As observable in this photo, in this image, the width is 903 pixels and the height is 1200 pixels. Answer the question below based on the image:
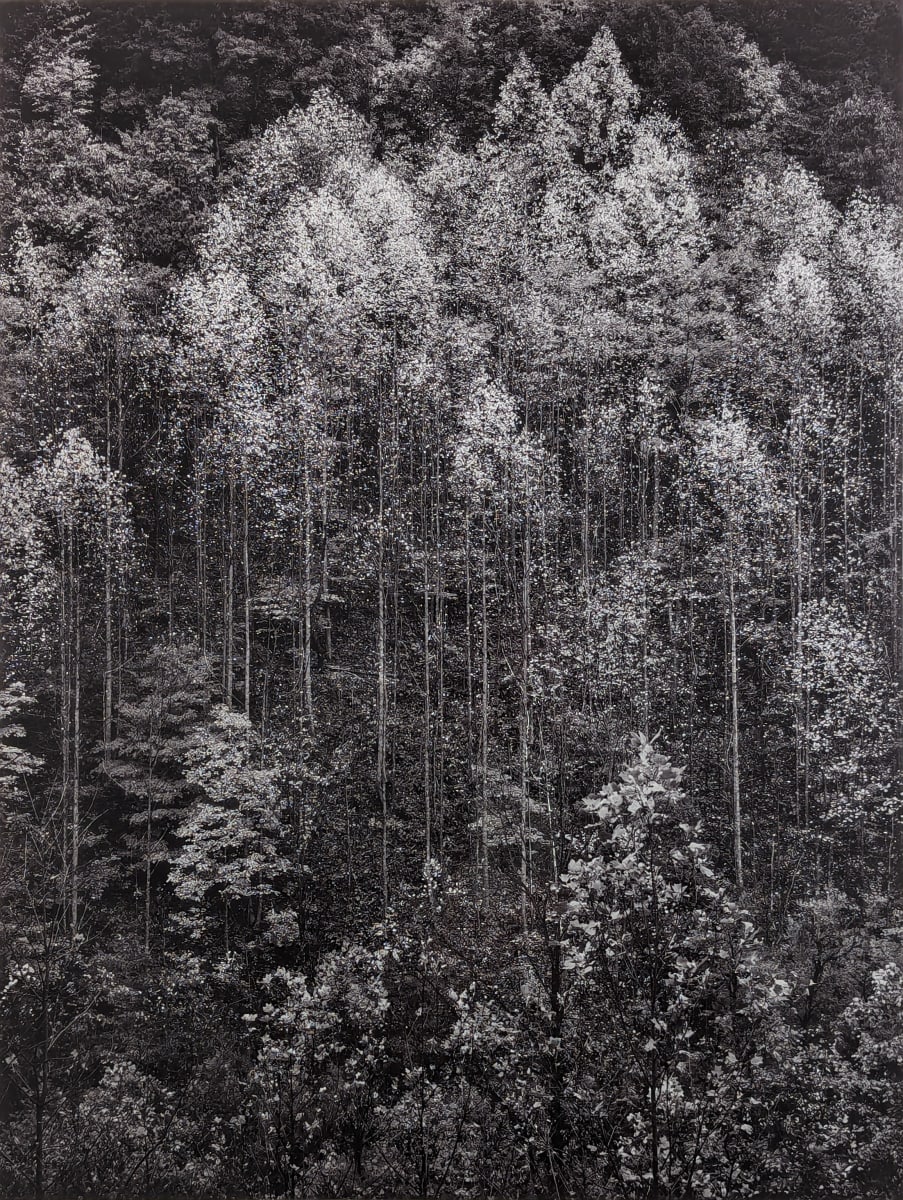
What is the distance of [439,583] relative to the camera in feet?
15.2

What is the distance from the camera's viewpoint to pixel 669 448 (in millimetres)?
4637

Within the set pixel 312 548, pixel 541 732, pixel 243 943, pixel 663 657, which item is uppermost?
pixel 312 548

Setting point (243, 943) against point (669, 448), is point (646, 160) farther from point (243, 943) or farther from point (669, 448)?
point (243, 943)

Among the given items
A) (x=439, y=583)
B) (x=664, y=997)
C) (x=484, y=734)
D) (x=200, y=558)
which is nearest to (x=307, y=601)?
(x=200, y=558)

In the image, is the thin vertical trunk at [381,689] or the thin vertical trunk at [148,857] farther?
the thin vertical trunk at [381,689]

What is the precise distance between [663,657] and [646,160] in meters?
3.12

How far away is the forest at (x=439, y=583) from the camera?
3857 mm

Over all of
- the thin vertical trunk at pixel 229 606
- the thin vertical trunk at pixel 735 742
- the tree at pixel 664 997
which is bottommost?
the tree at pixel 664 997

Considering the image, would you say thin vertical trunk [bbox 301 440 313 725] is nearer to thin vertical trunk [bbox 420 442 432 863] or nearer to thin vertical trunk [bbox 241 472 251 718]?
thin vertical trunk [bbox 241 472 251 718]

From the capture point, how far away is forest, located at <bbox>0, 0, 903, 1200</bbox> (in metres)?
3.86

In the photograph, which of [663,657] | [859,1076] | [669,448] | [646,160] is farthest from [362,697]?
[646,160]

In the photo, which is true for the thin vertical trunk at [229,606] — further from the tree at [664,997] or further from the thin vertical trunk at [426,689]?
the tree at [664,997]

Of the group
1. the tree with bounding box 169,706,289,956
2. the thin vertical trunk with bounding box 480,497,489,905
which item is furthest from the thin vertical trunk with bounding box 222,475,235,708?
the thin vertical trunk with bounding box 480,497,489,905

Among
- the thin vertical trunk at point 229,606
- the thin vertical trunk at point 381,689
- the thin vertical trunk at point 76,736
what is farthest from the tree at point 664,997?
the thin vertical trunk at point 76,736
